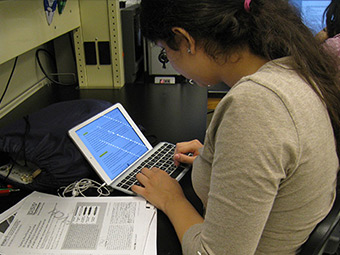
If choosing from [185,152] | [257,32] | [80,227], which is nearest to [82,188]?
[80,227]

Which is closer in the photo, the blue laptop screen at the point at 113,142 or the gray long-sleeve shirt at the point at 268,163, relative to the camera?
the gray long-sleeve shirt at the point at 268,163

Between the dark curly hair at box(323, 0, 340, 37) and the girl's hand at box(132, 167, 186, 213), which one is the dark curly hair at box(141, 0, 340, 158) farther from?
the dark curly hair at box(323, 0, 340, 37)

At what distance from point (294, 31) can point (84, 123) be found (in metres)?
0.63

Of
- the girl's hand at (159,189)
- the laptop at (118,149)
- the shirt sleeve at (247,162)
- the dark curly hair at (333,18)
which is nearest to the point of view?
the shirt sleeve at (247,162)

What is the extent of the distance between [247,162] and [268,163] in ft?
0.11

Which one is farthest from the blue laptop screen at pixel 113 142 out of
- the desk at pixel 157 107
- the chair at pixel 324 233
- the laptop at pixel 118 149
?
the chair at pixel 324 233

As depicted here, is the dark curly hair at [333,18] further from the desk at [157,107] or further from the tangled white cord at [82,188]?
the tangled white cord at [82,188]

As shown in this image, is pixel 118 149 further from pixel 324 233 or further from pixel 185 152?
pixel 324 233

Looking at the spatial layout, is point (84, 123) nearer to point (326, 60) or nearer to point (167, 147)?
point (167, 147)

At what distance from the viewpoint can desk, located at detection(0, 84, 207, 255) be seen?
3.85ft

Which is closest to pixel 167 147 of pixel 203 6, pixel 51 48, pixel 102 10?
pixel 203 6

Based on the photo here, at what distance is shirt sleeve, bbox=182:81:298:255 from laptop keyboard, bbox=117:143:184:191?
1.16ft

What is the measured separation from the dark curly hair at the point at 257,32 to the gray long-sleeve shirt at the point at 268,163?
0.14ft

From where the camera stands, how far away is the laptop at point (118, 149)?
0.91 metres
